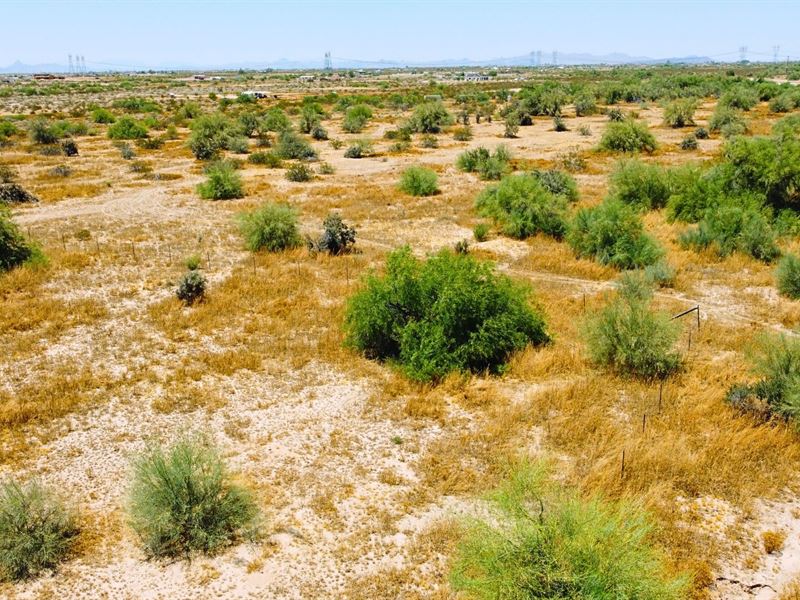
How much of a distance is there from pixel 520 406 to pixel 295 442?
384 cm

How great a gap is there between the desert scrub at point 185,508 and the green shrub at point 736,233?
16099mm

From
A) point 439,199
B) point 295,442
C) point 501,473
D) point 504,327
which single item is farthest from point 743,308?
point 439,199

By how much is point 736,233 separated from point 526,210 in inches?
253

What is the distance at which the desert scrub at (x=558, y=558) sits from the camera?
5898mm

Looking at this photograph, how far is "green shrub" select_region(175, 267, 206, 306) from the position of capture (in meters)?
16.0

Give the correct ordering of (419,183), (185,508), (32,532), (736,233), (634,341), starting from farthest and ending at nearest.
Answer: (419,183) → (736,233) → (634,341) → (185,508) → (32,532)

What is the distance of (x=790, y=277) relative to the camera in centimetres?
1562

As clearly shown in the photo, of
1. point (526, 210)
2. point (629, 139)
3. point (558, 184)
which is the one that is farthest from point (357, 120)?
point (526, 210)

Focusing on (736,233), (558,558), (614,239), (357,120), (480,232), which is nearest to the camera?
(558,558)

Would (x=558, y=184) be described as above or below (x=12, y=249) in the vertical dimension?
above

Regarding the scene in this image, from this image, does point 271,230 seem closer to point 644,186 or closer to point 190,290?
point 190,290

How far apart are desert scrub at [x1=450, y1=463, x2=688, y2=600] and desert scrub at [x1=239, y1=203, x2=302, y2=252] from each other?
14.9 meters

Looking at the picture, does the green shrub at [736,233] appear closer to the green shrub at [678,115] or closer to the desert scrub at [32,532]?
the desert scrub at [32,532]

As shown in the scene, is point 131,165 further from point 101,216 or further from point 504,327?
point 504,327
